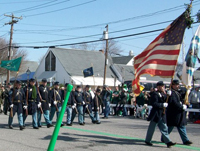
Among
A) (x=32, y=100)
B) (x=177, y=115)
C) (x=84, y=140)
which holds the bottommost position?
(x=84, y=140)

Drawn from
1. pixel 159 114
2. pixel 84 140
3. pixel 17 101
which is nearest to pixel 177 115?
pixel 159 114

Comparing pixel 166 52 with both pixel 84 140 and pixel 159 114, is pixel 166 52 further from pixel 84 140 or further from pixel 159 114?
pixel 84 140

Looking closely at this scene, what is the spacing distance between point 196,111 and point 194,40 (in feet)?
23.8

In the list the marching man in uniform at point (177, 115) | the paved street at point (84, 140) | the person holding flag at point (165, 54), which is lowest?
the paved street at point (84, 140)

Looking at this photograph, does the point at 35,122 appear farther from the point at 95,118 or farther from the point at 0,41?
the point at 0,41

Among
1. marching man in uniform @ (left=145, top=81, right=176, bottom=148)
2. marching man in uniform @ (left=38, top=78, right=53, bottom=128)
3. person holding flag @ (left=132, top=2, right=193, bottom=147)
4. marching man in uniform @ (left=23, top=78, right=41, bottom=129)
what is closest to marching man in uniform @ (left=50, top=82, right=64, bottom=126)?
marching man in uniform @ (left=38, top=78, right=53, bottom=128)

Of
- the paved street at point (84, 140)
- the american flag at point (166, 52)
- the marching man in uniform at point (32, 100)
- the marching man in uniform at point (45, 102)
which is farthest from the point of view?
the marching man in uniform at point (45, 102)

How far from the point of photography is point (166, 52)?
9305mm

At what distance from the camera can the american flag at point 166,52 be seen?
9.16 meters

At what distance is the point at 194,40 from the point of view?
9586 mm

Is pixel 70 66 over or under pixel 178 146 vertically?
over

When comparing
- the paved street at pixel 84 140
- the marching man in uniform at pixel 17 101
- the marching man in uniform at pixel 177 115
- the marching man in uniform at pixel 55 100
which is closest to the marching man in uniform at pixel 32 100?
the marching man in uniform at pixel 17 101

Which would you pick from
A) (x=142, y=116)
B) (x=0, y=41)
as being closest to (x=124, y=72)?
(x=0, y=41)

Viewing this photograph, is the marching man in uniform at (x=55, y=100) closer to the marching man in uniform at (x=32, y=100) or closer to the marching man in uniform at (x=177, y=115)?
the marching man in uniform at (x=32, y=100)
